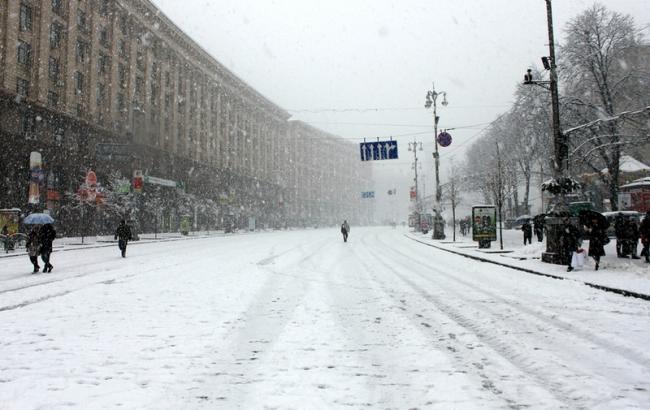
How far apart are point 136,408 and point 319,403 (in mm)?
1441

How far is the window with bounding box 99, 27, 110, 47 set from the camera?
42.0 meters

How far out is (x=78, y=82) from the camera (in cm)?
3853

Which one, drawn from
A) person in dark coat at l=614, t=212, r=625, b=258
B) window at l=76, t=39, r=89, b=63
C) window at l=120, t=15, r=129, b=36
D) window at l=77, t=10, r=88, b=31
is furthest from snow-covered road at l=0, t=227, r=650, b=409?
window at l=120, t=15, r=129, b=36

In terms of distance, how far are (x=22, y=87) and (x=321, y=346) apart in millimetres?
35001

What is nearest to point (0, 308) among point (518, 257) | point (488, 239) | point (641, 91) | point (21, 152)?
point (518, 257)

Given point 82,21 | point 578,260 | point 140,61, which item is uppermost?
point 82,21

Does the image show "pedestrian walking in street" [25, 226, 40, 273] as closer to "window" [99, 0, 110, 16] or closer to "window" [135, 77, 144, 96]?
"window" [99, 0, 110, 16]

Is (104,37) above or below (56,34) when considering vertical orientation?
above

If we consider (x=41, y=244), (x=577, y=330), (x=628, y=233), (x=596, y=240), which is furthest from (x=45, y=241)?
(x=628, y=233)

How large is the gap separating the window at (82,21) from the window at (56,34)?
2.39 m

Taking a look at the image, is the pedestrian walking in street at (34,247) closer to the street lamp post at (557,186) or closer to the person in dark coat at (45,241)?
the person in dark coat at (45,241)

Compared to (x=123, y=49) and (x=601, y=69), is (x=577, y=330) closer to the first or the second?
(x=601, y=69)

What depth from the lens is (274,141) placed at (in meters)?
95.6

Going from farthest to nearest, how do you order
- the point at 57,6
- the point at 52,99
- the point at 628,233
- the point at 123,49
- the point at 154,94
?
the point at 154,94, the point at 123,49, the point at 57,6, the point at 52,99, the point at 628,233
